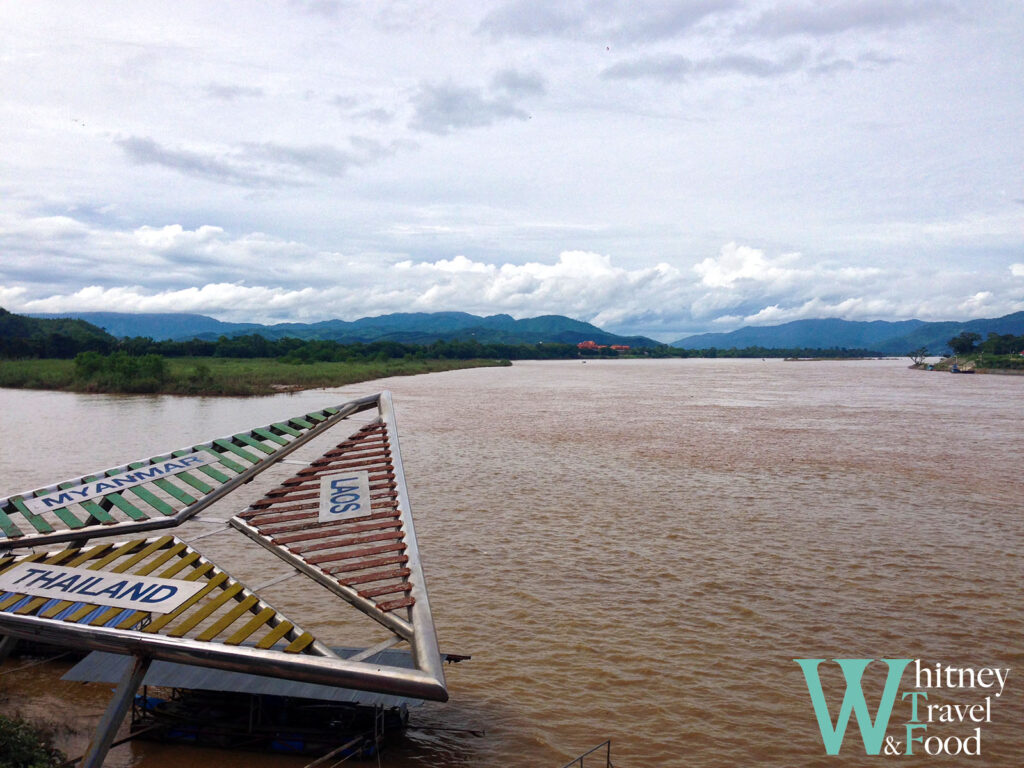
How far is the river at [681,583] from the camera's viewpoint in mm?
8688

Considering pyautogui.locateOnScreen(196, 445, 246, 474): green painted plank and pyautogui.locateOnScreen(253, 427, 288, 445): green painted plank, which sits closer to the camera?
pyautogui.locateOnScreen(196, 445, 246, 474): green painted plank

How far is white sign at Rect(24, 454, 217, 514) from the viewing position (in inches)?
309

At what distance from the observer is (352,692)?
7.60 m

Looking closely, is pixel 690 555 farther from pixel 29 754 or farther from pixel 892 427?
pixel 892 427

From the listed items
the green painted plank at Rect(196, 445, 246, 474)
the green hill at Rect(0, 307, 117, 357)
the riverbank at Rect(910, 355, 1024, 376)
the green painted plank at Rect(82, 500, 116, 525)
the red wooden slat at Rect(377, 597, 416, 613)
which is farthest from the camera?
the riverbank at Rect(910, 355, 1024, 376)

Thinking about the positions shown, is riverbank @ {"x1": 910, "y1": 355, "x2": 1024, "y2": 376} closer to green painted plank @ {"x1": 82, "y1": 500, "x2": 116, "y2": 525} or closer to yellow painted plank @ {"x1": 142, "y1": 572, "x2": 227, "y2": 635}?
yellow painted plank @ {"x1": 142, "y1": 572, "x2": 227, "y2": 635}

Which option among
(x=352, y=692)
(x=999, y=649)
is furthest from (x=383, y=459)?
(x=999, y=649)

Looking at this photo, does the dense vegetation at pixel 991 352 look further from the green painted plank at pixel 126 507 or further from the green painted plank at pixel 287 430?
the green painted plank at pixel 126 507

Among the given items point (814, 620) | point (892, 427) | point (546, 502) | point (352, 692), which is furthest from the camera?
point (892, 427)

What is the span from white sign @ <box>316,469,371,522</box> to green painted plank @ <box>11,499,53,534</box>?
266 centimetres

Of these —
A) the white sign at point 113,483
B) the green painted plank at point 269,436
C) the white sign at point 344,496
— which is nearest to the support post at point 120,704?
the white sign at point 344,496

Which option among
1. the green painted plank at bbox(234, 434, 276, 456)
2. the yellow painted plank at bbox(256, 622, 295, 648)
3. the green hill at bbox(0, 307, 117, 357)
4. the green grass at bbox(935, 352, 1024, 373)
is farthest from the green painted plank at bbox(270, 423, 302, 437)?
the green grass at bbox(935, 352, 1024, 373)

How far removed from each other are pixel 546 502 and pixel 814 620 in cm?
915

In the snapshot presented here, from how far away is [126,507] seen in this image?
8.02 metres
